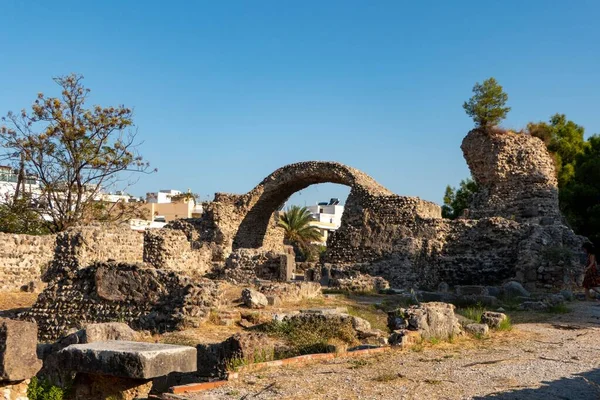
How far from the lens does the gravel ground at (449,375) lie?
534 centimetres

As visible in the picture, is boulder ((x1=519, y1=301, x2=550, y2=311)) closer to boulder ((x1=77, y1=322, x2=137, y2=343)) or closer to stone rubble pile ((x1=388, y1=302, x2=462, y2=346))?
stone rubble pile ((x1=388, y1=302, x2=462, y2=346))

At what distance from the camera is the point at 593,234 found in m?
27.7

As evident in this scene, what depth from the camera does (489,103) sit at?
2391 cm

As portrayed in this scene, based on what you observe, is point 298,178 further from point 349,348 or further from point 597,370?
point 597,370

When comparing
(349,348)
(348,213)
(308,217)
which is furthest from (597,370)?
(308,217)

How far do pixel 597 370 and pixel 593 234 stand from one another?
2335cm

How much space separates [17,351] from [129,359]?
2.69 feet

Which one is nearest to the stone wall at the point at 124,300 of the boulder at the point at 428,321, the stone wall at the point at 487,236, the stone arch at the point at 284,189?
the boulder at the point at 428,321

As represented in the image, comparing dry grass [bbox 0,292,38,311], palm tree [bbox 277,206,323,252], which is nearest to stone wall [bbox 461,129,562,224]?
dry grass [bbox 0,292,38,311]

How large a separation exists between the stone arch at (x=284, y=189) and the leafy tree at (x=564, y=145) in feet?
41.5

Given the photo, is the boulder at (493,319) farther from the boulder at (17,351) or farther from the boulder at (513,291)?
the boulder at (17,351)

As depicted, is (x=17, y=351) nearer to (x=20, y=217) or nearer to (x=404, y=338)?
Answer: (x=404, y=338)

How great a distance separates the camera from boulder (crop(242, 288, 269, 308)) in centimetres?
1158

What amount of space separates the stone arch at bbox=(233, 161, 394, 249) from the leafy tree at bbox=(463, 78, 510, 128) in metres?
4.50
